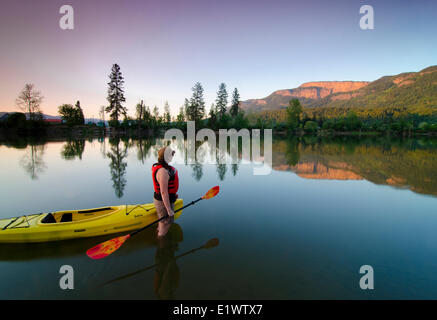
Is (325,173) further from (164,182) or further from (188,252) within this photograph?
(164,182)

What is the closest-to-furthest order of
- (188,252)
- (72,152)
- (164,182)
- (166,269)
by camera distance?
(166,269), (164,182), (188,252), (72,152)

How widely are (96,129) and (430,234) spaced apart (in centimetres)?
6414

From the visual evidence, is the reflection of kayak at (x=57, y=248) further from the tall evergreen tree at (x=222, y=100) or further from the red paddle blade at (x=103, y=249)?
the tall evergreen tree at (x=222, y=100)

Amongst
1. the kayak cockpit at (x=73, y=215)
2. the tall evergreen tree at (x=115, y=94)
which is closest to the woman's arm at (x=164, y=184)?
the kayak cockpit at (x=73, y=215)

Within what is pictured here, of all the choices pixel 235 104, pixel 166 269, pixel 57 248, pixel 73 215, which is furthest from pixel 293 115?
pixel 57 248

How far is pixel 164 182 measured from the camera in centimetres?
445

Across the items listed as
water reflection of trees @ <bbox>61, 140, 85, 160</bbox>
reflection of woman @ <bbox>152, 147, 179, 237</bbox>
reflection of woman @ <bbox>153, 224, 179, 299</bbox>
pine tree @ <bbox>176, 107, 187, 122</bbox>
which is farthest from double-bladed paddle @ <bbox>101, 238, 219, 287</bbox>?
pine tree @ <bbox>176, 107, 187, 122</bbox>

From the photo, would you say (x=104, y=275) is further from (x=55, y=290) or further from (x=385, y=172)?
(x=385, y=172)

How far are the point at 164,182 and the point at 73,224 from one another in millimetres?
2599

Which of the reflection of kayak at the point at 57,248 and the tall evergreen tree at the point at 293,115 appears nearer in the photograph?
the reflection of kayak at the point at 57,248

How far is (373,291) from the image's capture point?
12.0ft

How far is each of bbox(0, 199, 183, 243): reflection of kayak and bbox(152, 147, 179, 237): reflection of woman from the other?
78 centimetres

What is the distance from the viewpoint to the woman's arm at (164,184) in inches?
173
